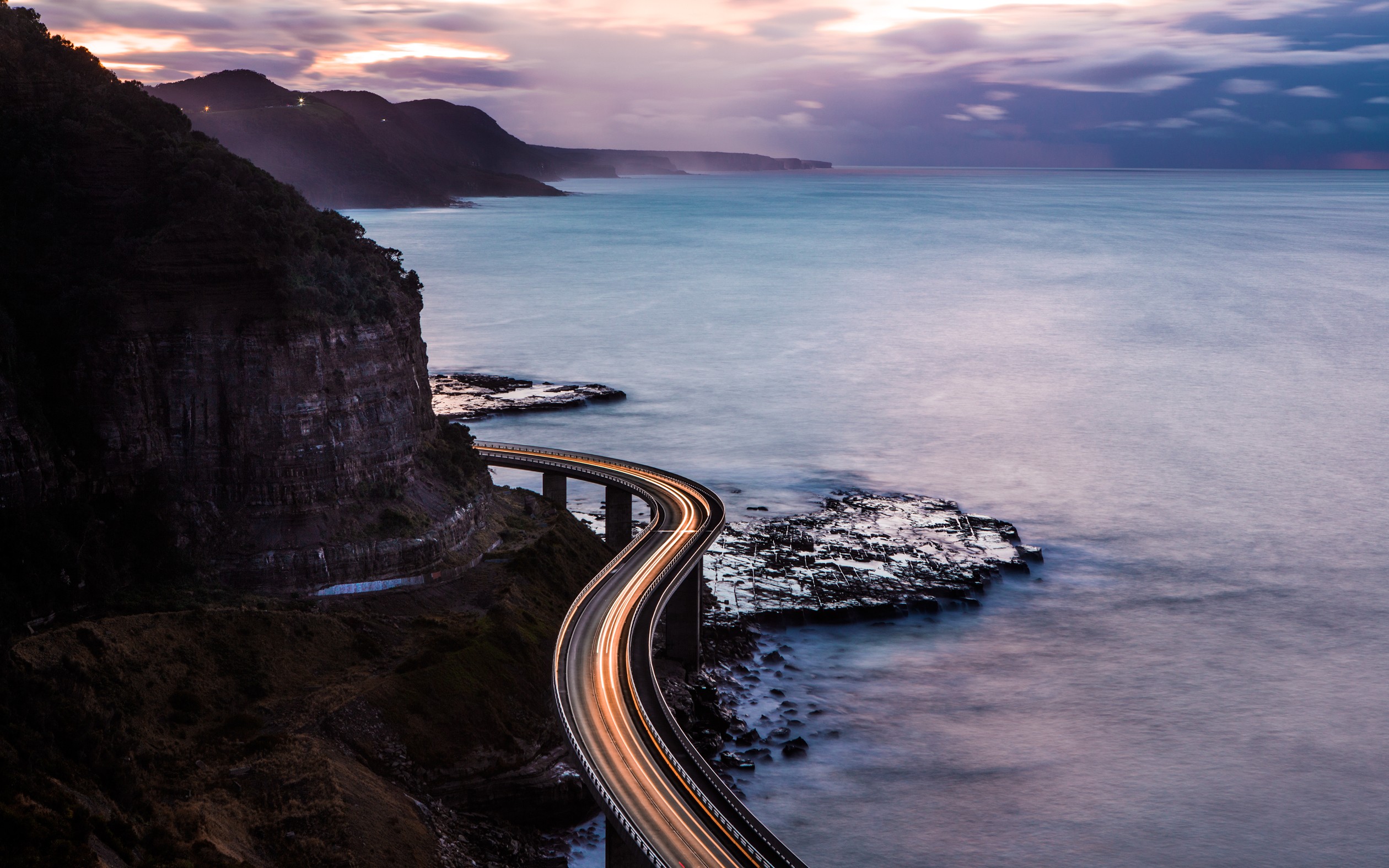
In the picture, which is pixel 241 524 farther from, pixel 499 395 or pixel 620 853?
pixel 499 395

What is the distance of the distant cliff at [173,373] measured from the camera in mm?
55219

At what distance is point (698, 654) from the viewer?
64.6 meters

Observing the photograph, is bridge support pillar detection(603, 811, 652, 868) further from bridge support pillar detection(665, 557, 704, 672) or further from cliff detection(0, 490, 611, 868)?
bridge support pillar detection(665, 557, 704, 672)

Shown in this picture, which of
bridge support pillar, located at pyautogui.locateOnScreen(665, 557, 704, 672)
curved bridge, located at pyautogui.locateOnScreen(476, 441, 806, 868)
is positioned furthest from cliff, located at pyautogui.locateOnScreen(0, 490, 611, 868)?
bridge support pillar, located at pyautogui.locateOnScreen(665, 557, 704, 672)

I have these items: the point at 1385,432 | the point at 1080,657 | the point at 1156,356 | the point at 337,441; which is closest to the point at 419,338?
the point at 337,441

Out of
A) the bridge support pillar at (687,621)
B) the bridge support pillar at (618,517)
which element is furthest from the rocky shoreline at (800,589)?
the bridge support pillar at (618,517)

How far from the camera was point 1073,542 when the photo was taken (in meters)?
87.0

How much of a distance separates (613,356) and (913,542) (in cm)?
7278

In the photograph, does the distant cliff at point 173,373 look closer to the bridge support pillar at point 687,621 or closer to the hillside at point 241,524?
the hillside at point 241,524

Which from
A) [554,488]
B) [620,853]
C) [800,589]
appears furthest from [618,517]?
[620,853]

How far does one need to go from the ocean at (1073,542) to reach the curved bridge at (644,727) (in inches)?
329

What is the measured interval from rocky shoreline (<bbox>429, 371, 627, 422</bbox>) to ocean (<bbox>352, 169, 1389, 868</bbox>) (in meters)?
3.67

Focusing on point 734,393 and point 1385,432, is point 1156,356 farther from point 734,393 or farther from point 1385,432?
point 734,393

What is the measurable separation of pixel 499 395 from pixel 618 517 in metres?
48.0
